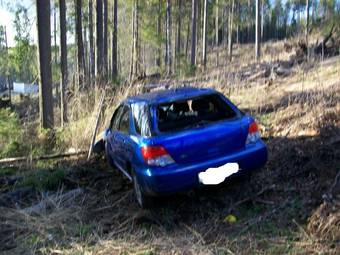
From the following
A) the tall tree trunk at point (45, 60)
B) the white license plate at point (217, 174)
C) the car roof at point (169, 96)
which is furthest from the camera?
the tall tree trunk at point (45, 60)

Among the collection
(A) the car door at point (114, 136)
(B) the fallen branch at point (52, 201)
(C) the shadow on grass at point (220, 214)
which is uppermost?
(A) the car door at point (114, 136)

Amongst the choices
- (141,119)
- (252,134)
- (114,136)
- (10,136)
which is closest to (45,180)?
(114,136)

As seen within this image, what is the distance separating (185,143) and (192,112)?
84cm

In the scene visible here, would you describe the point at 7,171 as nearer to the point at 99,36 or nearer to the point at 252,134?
the point at 252,134

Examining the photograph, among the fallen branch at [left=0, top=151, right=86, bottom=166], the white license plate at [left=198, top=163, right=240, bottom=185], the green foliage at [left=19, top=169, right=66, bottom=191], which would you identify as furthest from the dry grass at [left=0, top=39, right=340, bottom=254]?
the fallen branch at [left=0, top=151, right=86, bottom=166]

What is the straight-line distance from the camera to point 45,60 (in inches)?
475

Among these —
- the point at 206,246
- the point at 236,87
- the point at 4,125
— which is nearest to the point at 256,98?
the point at 236,87

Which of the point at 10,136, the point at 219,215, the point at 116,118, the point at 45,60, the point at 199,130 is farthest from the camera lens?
the point at 45,60

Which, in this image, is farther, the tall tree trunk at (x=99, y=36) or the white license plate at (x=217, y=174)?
the tall tree trunk at (x=99, y=36)

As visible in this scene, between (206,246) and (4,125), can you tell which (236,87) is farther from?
(206,246)

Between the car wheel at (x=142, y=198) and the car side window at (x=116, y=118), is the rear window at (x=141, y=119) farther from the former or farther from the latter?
the car side window at (x=116, y=118)

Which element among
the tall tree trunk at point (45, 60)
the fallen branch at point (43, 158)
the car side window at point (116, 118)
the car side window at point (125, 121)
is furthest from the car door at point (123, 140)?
the tall tree trunk at point (45, 60)

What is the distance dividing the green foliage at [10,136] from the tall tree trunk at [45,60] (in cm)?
95

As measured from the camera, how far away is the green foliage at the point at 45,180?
23.1 ft
